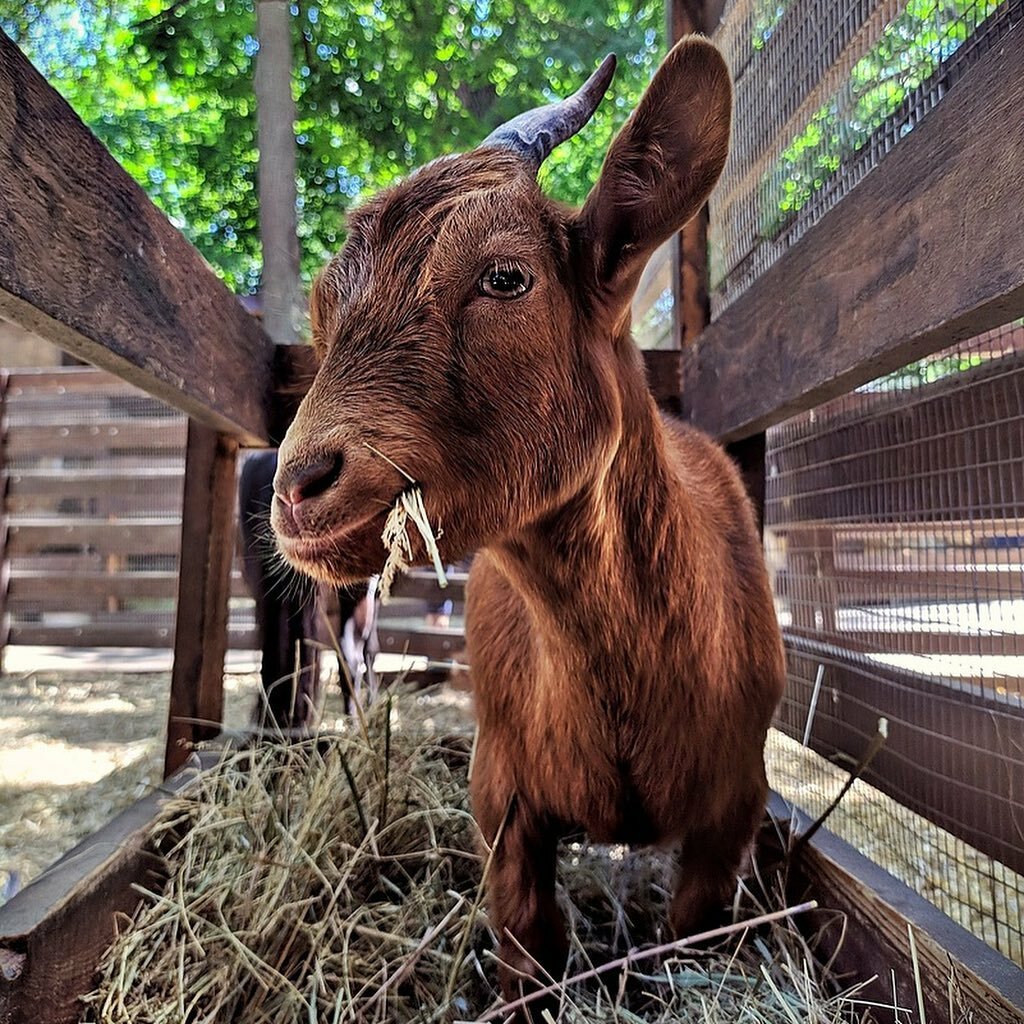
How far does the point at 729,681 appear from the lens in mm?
1847

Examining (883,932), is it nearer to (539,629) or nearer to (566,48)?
(539,629)

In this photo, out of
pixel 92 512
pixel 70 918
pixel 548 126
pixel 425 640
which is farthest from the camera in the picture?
pixel 92 512

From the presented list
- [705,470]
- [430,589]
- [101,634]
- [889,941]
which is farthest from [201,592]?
[101,634]

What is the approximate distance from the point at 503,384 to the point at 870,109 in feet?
4.70

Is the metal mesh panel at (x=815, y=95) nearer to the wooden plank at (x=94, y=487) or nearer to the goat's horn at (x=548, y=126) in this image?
the goat's horn at (x=548, y=126)

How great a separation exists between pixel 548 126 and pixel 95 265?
107 cm

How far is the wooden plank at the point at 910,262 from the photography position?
3.62ft

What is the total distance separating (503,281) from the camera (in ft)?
4.71

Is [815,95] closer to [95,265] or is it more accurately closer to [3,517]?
[95,265]

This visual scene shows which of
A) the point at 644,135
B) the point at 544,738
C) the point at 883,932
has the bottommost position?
the point at 883,932

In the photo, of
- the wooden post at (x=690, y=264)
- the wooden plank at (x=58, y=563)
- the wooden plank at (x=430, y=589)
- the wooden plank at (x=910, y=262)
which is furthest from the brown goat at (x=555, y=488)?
the wooden plank at (x=58, y=563)

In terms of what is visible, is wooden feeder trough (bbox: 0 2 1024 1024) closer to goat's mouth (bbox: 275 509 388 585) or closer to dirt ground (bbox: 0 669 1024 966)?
dirt ground (bbox: 0 669 1024 966)

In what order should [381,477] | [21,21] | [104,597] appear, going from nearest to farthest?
[381,477] < [21,21] < [104,597]

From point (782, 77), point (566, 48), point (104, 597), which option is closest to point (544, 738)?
point (782, 77)
